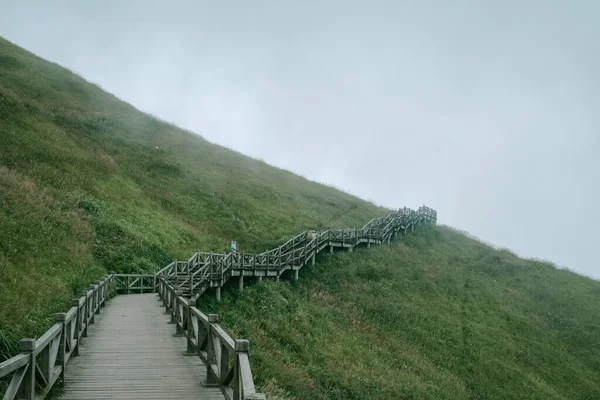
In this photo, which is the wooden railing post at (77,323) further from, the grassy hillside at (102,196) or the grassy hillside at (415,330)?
the grassy hillside at (415,330)

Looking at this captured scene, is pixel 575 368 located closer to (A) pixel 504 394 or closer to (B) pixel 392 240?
(A) pixel 504 394

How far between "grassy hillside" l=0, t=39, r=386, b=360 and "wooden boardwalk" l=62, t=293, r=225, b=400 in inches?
63.9

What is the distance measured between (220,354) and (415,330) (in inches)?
816

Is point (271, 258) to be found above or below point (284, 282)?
above

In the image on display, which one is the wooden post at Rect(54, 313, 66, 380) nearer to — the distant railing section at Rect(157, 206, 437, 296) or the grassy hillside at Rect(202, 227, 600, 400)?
the grassy hillside at Rect(202, 227, 600, 400)

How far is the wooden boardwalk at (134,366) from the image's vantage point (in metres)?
8.77

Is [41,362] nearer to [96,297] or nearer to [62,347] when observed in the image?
[62,347]

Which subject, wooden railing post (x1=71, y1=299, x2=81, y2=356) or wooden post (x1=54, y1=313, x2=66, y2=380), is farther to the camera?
wooden railing post (x1=71, y1=299, x2=81, y2=356)

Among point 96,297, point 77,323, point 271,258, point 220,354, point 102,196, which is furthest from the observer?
point 102,196

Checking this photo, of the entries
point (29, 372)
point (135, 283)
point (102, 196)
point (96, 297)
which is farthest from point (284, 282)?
point (29, 372)

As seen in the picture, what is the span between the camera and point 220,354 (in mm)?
8781

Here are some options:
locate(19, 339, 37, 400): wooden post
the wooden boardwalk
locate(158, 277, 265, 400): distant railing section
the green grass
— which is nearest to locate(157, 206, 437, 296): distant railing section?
the green grass

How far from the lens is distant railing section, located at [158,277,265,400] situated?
6.68 m

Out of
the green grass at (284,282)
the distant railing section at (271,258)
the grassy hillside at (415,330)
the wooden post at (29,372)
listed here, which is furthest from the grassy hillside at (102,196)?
the grassy hillside at (415,330)
